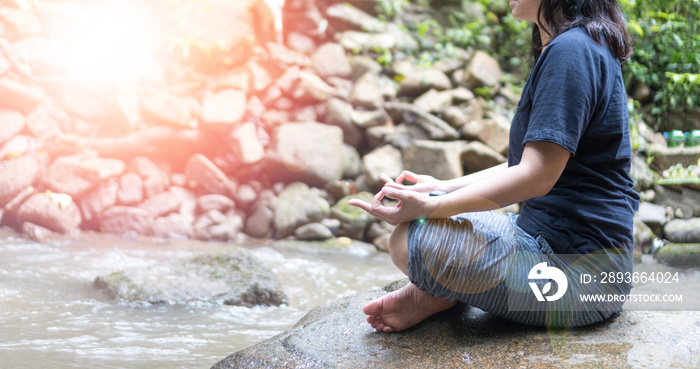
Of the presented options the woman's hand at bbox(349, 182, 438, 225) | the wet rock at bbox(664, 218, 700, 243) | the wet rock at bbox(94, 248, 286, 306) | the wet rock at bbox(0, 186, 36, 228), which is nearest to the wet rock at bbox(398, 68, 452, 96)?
the wet rock at bbox(664, 218, 700, 243)

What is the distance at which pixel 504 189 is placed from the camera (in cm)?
129

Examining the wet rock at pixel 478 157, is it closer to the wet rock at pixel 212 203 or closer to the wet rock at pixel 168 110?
the wet rock at pixel 212 203

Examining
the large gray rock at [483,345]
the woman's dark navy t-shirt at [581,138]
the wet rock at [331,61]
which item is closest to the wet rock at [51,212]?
the wet rock at [331,61]

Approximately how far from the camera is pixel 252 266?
3.15m

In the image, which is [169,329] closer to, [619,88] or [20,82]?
[619,88]

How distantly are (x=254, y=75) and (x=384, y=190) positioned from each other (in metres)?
4.48

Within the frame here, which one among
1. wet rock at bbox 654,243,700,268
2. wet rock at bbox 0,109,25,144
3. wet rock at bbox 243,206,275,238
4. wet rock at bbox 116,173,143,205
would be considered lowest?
wet rock at bbox 654,243,700,268

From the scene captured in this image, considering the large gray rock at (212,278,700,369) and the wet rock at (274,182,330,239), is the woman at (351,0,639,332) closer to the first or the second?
the large gray rock at (212,278,700,369)

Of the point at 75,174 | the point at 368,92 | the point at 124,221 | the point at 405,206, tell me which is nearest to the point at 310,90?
the point at 368,92

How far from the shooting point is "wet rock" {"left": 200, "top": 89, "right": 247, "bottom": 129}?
16.8ft

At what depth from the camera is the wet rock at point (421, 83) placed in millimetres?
6051

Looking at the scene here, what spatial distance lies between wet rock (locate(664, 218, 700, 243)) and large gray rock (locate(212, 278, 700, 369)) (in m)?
3.20

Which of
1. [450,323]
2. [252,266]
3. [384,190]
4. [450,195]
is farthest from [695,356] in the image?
[252,266]

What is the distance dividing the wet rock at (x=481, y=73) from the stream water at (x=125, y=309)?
267 centimetres
